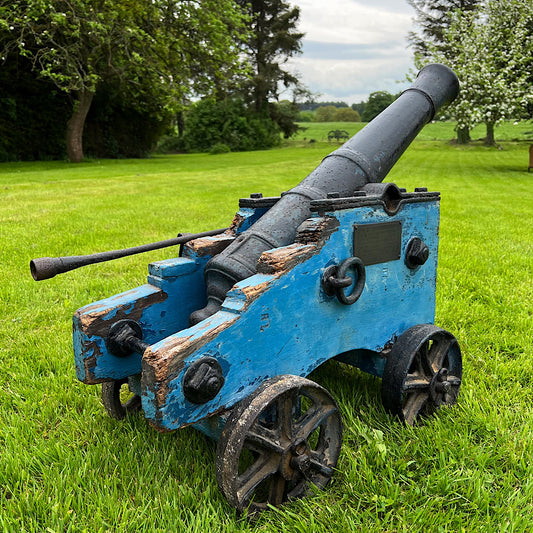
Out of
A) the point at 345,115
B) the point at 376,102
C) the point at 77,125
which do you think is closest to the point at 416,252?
the point at 77,125

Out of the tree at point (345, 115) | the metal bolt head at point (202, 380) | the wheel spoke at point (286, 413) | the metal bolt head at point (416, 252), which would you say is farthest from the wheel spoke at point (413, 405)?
the tree at point (345, 115)

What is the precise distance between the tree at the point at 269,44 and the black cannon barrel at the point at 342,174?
124 feet

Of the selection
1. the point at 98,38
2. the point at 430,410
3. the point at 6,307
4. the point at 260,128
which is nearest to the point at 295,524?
the point at 430,410

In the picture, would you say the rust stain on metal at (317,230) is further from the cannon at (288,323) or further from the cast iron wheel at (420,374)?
the cast iron wheel at (420,374)

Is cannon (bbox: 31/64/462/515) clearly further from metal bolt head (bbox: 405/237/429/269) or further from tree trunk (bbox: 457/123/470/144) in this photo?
tree trunk (bbox: 457/123/470/144)

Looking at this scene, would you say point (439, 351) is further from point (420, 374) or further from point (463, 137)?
point (463, 137)

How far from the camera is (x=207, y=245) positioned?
102 inches

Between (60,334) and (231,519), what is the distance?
7.78 ft

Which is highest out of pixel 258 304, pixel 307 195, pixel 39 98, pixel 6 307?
pixel 39 98

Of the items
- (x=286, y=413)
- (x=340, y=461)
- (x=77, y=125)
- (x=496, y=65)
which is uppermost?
(x=496, y=65)

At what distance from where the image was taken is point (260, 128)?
125 feet

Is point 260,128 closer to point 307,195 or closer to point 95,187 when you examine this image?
point 95,187

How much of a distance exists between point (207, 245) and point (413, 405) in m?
1.33

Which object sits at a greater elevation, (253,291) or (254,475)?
(253,291)
